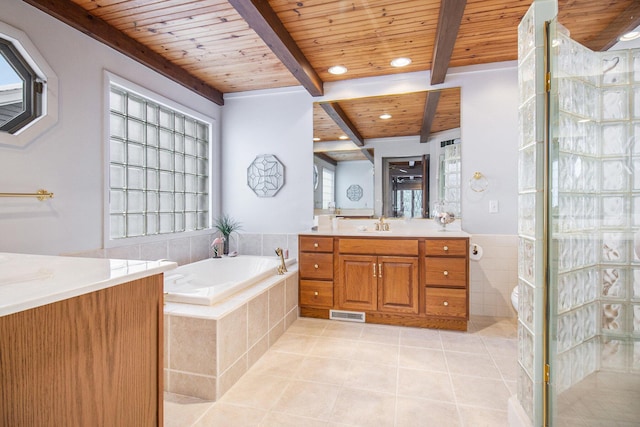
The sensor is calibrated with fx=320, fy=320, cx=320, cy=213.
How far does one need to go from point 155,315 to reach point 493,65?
10.8 feet

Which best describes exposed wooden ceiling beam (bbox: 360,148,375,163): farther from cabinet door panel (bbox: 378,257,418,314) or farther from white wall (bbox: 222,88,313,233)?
cabinet door panel (bbox: 378,257,418,314)

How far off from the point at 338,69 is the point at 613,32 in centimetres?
205

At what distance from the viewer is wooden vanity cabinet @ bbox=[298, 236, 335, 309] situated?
9.73 feet

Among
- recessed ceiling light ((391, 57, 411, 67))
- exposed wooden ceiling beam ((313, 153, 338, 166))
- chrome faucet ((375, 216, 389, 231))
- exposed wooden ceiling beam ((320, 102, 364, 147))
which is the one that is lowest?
chrome faucet ((375, 216, 389, 231))

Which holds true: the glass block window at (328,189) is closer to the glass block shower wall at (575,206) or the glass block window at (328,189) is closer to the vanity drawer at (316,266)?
the vanity drawer at (316,266)

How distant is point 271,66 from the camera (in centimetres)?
300

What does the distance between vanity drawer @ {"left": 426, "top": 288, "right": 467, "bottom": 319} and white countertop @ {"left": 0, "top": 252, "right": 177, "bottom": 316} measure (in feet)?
7.47

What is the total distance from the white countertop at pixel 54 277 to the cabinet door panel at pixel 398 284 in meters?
2.10

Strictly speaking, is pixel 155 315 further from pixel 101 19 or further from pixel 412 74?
pixel 412 74

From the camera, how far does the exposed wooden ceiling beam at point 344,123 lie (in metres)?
3.36

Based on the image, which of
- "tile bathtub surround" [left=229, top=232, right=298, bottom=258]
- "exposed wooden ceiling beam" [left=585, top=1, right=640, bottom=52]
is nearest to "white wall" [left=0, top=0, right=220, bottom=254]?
"tile bathtub surround" [left=229, top=232, right=298, bottom=258]

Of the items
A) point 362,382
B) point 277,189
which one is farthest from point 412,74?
point 362,382

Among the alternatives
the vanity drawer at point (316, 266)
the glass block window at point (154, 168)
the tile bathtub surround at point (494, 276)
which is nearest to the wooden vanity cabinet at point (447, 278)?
the tile bathtub surround at point (494, 276)

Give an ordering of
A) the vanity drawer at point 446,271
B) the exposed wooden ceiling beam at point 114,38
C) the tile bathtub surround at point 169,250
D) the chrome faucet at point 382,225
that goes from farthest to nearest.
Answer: the chrome faucet at point 382,225, the vanity drawer at point 446,271, the tile bathtub surround at point 169,250, the exposed wooden ceiling beam at point 114,38
